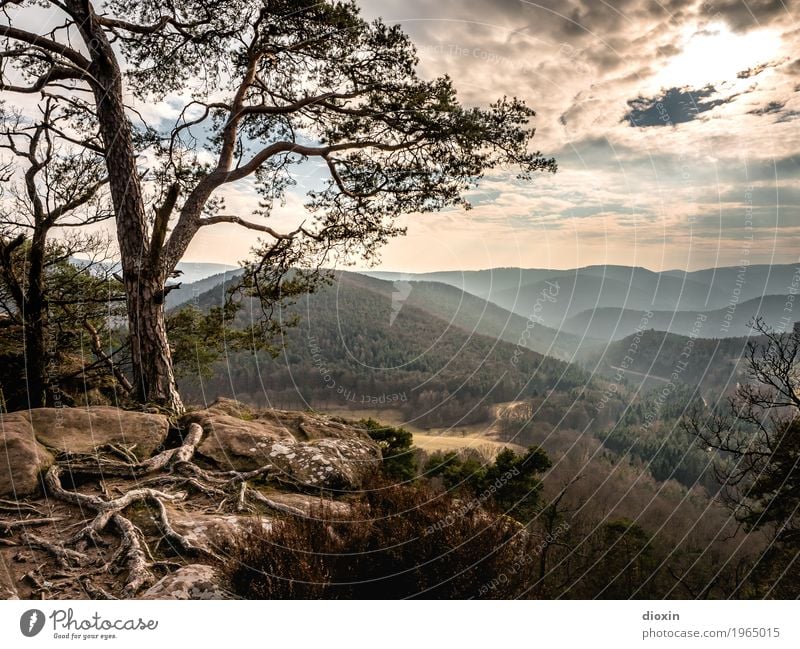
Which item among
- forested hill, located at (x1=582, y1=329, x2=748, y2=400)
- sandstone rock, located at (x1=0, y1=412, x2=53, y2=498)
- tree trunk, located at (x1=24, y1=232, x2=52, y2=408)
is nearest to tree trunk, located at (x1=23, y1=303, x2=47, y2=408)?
tree trunk, located at (x1=24, y1=232, x2=52, y2=408)

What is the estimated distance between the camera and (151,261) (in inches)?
261

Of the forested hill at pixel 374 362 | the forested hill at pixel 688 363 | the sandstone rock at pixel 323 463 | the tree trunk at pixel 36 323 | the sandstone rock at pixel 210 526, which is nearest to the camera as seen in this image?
the sandstone rock at pixel 210 526

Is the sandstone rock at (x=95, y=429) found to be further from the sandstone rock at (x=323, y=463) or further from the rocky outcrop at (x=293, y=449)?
the sandstone rock at (x=323, y=463)

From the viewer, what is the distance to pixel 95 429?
194 inches

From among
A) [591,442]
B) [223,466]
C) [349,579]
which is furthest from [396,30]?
[591,442]

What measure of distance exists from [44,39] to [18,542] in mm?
6224

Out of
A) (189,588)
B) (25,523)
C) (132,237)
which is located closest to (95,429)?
(25,523)

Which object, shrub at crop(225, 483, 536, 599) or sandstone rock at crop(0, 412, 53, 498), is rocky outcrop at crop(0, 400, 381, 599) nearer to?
sandstone rock at crop(0, 412, 53, 498)

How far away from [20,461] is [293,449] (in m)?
2.48

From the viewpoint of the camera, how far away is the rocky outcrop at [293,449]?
5027mm

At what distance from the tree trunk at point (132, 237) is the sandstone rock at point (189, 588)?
386 centimetres

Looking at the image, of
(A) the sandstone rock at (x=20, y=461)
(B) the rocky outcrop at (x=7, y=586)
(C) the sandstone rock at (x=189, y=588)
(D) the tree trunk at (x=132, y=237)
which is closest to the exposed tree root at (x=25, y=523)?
(B) the rocky outcrop at (x=7, y=586)

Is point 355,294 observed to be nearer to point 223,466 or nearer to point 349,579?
point 223,466
